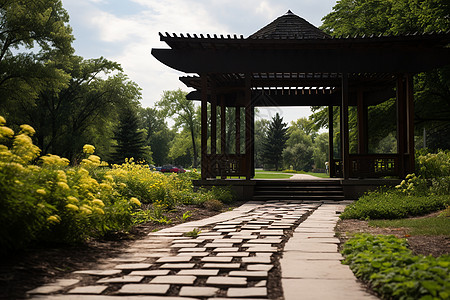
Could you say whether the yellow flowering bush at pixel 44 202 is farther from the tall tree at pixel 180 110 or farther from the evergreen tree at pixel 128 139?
the tall tree at pixel 180 110

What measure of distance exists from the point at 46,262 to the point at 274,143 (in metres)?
56.9

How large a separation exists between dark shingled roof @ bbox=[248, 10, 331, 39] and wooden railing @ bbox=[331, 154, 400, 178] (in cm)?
437

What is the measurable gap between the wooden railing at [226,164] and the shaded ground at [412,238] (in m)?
5.51

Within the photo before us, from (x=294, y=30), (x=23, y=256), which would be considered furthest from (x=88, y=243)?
(x=294, y=30)

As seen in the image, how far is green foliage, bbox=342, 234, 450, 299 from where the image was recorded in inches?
113

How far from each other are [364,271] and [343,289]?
43 centimetres

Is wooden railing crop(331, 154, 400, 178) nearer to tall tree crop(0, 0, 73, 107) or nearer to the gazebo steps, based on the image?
the gazebo steps

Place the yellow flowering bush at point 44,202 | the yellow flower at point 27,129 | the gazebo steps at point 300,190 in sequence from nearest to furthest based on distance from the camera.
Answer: the yellow flowering bush at point 44,202
the yellow flower at point 27,129
the gazebo steps at point 300,190

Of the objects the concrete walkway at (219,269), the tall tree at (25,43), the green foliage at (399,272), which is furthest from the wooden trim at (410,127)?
the tall tree at (25,43)

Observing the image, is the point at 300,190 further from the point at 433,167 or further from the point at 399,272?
the point at 399,272

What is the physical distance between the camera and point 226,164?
12656mm

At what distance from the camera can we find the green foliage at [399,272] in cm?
287

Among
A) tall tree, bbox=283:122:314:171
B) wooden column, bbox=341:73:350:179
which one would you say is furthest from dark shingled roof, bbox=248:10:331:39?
tall tree, bbox=283:122:314:171

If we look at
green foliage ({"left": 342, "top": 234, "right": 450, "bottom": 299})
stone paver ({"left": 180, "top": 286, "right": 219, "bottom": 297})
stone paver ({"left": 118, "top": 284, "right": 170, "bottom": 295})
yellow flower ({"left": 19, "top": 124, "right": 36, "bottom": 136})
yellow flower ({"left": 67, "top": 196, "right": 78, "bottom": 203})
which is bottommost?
stone paver ({"left": 180, "top": 286, "right": 219, "bottom": 297})
